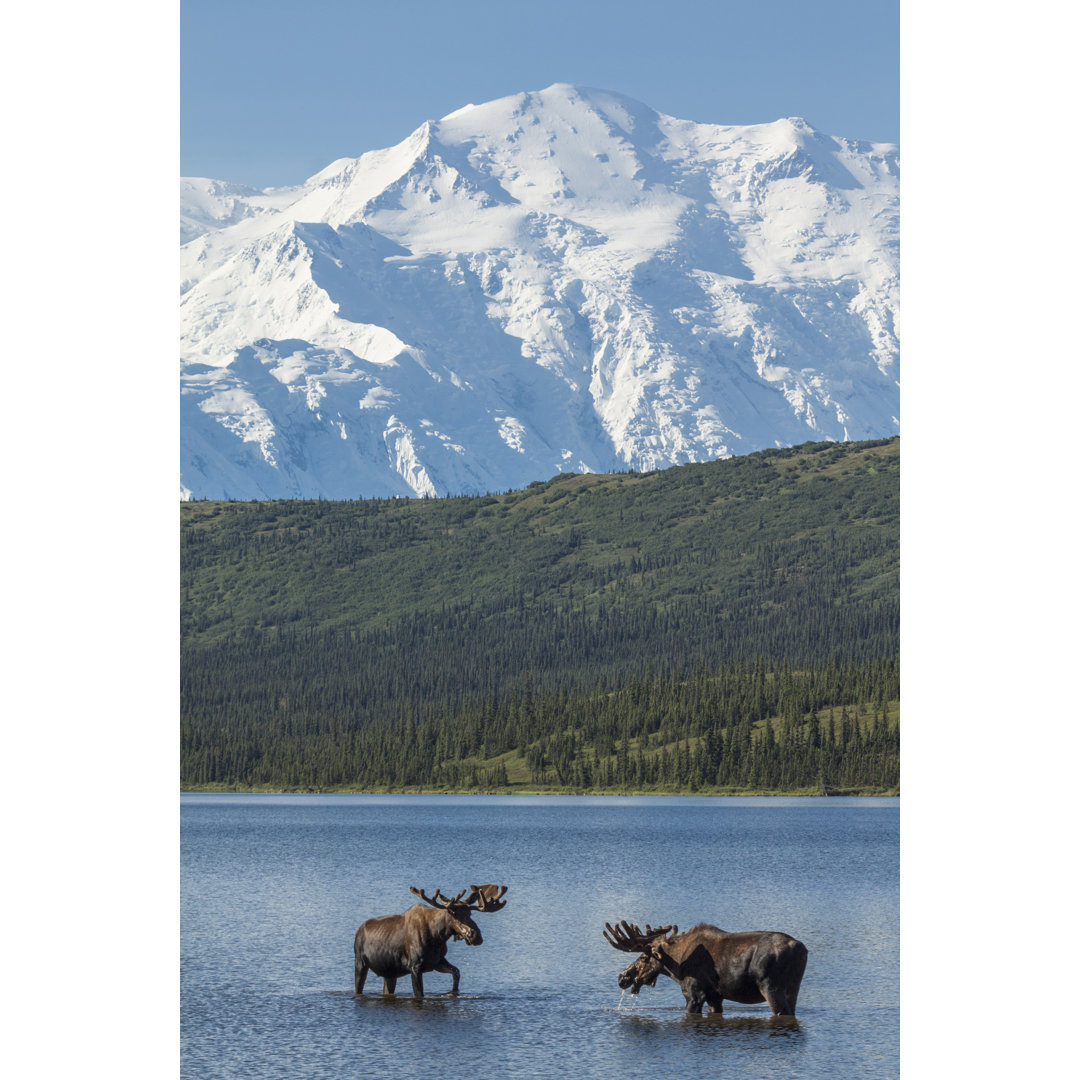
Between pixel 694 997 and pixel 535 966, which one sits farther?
pixel 535 966


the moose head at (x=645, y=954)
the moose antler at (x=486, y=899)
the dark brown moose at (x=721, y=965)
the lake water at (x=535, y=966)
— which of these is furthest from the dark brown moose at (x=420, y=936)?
the dark brown moose at (x=721, y=965)

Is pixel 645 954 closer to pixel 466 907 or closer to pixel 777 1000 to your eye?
pixel 777 1000

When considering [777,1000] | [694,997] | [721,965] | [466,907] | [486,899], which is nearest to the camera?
[777,1000]

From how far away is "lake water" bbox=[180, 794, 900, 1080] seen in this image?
131 feet

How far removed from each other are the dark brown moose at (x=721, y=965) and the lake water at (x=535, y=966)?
2.27ft

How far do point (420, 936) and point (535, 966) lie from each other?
10466 mm

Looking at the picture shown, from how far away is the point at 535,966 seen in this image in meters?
54.8

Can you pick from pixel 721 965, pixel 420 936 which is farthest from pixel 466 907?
pixel 721 965
